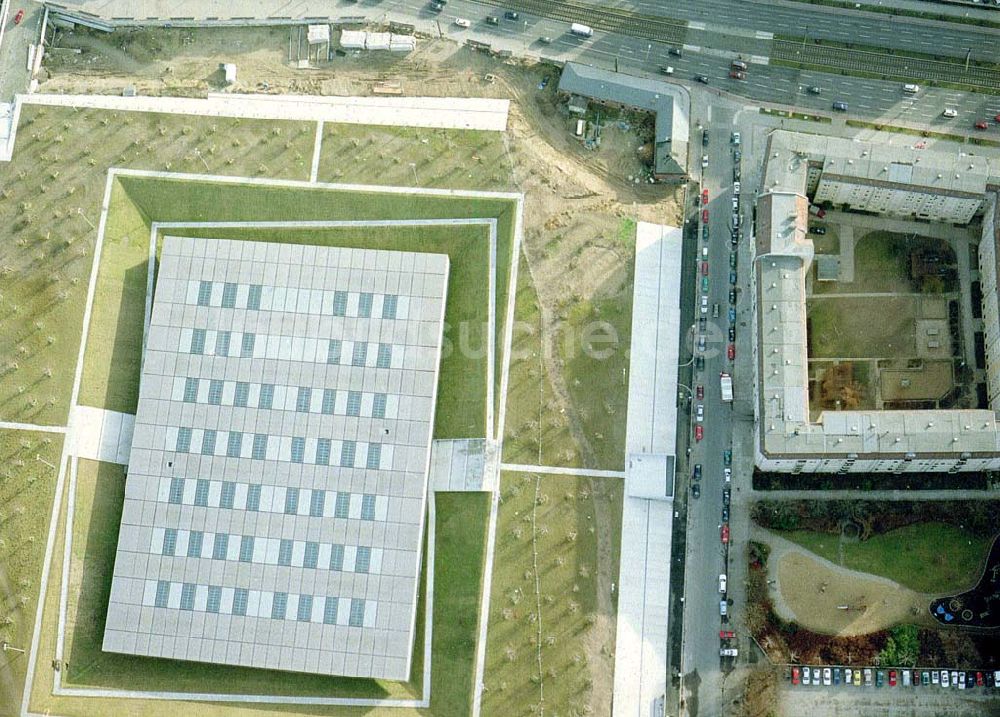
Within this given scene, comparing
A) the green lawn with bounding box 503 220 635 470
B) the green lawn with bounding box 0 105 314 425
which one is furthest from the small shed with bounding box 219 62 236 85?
the green lawn with bounding box 503 220 635 470

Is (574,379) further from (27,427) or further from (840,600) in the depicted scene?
(27,427)

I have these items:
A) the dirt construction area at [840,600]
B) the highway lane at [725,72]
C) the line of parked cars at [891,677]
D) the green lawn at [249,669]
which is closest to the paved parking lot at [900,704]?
the line of parked cars at [891,677]

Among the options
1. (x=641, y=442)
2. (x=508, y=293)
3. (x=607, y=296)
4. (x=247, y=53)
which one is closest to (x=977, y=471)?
(x=641, y=442)

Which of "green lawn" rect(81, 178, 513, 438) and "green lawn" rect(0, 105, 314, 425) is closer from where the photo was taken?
"green lawn" rect(81, 178, 513, 438)

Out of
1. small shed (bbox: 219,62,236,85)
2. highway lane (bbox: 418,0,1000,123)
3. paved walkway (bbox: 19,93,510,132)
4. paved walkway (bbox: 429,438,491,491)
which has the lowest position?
paved walkway (bbox: 429,438,491,491)

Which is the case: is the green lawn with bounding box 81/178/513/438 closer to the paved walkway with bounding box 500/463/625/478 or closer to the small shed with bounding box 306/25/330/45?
the paved walkway with bounding box 500/463/625/478

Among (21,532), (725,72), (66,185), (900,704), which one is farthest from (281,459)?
(900,704)

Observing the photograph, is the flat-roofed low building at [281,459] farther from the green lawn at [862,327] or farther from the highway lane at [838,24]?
the highway lane at [838,24]
